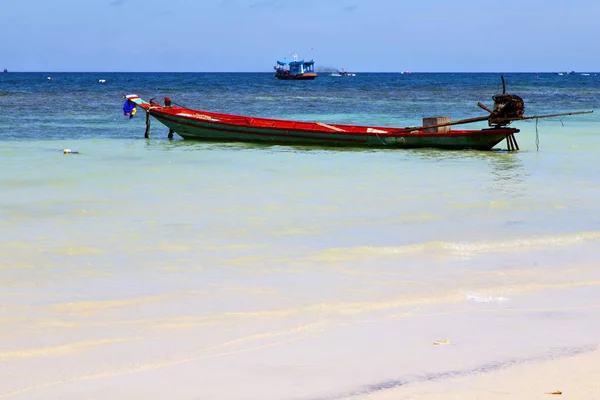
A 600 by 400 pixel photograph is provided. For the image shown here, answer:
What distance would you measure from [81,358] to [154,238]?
5.27m

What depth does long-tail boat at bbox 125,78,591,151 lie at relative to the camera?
23.6m

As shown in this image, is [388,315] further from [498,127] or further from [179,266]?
[498,127]

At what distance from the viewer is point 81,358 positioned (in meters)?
6.55

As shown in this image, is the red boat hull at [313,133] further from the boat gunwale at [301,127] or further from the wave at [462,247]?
the wave at [462,247]

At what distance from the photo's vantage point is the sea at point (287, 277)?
6.25m

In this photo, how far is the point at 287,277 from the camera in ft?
31.0

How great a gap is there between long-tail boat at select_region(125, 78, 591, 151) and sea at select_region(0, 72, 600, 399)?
120 inches

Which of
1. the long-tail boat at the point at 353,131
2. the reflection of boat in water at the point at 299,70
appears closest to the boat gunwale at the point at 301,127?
the long-tail boat at the point at 353,131

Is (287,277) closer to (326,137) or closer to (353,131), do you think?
(326,137)

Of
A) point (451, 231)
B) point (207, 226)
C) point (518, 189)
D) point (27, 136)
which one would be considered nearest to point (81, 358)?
point (207, 226)

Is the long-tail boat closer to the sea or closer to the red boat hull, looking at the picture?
the red boat hull

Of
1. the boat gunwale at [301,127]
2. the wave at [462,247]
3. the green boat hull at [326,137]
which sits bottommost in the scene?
the wave at [462,247]

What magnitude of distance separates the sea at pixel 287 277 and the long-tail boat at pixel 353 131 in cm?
305

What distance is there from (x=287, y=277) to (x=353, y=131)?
1709 cm
